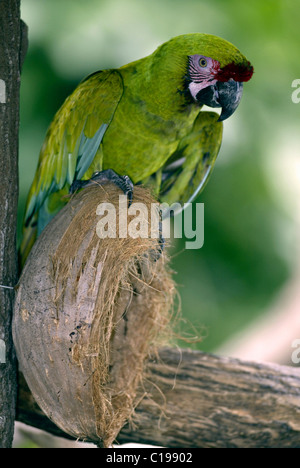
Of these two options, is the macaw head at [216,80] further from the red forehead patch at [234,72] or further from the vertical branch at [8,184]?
the vertical branch at [8,184]

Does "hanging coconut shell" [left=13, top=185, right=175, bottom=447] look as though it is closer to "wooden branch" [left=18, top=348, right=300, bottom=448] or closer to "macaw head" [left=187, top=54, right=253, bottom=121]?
"wooden branch" [left=18, top=348, right=300, bottom=448]

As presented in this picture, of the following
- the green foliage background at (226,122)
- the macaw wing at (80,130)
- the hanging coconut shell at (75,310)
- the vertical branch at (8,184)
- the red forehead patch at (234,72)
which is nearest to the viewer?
the hanging coconut shell at (75,310)

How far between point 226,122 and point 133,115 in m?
0.93

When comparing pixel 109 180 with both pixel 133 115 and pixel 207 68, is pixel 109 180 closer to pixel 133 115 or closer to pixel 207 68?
pixel 133 115

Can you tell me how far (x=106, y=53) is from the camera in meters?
2.24

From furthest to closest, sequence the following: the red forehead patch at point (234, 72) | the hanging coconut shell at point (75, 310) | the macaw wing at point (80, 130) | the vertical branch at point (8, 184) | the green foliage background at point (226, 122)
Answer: the green foliage background at point (226, 122) < the macaw wing at point (80, 130) < the red forehead patch at point (234, 72) < the vertical branch at point (8, 184) < the hanging coconut shell at point (75, 310)

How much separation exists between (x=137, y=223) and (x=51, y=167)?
48cm

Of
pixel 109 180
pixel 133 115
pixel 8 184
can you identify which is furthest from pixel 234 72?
pixel 8 184

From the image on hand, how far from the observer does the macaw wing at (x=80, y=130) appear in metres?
1.46

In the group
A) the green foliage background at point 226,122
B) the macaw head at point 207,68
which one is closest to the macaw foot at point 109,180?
the macaw head at point 207,68

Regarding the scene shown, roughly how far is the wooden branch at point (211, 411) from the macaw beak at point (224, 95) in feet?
2.74

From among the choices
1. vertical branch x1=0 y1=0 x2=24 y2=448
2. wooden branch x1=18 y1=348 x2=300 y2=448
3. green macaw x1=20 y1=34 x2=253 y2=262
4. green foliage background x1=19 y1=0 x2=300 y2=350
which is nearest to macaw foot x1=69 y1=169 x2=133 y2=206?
green macaw x1=20 y1=34 x2=253 y2=262

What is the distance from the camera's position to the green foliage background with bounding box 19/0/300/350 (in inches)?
89.1

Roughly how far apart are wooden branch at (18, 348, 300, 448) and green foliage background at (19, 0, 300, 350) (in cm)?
96
